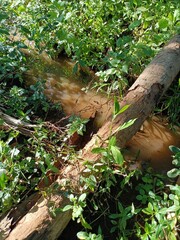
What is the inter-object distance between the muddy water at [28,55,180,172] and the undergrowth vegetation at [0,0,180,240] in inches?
5.8

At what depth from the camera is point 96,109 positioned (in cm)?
323

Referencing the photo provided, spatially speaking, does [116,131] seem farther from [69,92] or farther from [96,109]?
[69,92]

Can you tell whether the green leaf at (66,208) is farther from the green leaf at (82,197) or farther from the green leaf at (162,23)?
the green leaf at (162,23)

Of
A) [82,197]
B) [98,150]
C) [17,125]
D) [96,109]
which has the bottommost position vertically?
[96,109]

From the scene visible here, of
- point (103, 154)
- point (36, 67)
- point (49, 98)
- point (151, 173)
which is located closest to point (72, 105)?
point (49, 98)

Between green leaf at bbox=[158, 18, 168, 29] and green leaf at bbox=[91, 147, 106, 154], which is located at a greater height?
green leaf at bbox=[158, 18, 168, 29]

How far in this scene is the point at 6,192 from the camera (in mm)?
1962

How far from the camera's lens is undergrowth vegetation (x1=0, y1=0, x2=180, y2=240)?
2023mm

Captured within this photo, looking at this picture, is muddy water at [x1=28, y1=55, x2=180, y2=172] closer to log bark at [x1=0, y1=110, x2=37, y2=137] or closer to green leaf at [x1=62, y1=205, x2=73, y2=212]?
log bark at [x1=0, y1=110, x2=37, y2=137]

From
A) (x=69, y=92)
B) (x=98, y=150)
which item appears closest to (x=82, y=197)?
(x=98, y=150)

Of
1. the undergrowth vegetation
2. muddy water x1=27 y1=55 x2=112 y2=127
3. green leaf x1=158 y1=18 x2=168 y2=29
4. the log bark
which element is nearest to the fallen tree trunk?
the undergrowth vegetation

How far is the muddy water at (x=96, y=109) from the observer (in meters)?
2.87

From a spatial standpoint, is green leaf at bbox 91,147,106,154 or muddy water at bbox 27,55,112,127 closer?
green leaf at bbox 91,147,106,154

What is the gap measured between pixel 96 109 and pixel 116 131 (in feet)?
3.37
